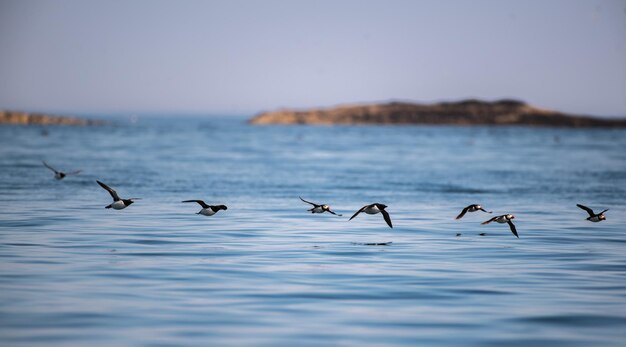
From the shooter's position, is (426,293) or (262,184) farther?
(262,184)

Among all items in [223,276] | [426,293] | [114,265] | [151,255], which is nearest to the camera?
[426,293]

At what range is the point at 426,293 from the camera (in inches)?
667

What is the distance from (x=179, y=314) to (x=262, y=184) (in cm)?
3310

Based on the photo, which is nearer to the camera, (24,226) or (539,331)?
(539,331)

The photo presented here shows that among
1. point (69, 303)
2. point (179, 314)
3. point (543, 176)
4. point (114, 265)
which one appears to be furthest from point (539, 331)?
point (543, 176)

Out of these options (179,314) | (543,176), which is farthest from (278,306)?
(543,176)

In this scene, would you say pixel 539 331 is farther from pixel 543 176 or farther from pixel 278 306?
pixel 543 176

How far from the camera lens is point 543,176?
58500 mm

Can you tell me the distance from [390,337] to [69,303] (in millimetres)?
5925

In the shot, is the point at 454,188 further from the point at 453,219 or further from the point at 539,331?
the point at 539,331

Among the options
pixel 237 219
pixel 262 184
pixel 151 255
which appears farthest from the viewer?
pixel 262 184

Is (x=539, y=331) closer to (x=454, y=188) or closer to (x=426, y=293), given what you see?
(x=426, y=293)

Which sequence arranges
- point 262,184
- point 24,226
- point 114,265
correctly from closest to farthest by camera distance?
point 114,265 < point 24,226 < point 262,184

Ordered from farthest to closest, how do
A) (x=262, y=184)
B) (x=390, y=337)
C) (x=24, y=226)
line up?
1. (x=262, y=184)
2. (x=24, y=226)
3. (x=390, y=337)
